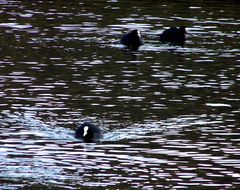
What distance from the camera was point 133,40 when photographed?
44000 millimetres

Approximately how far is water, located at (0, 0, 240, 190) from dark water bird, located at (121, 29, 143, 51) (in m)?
0.39

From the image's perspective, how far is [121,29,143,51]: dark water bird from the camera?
145 ft

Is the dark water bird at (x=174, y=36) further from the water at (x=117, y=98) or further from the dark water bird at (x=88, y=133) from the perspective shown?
the dark water bird at (x=88, y=133)

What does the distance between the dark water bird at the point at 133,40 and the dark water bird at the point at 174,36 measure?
1112 millimetres

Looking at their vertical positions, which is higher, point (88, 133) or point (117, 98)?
point (88, 133)

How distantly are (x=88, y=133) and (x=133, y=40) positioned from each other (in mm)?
15537

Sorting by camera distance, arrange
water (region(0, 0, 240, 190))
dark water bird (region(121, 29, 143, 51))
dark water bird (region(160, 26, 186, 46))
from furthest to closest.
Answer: dark water bird (region(160, 26, 186, 46))
dark water bird (region(121, 29, 143, 51))
water (region(0, 0, 240, 190))

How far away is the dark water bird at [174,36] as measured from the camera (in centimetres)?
4534

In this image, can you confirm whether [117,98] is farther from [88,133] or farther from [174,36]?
[174,36]

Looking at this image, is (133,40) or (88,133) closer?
(88,133)

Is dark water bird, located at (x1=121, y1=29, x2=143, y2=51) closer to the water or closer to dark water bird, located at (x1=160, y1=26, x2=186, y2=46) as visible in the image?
the water

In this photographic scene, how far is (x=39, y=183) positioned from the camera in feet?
79.9

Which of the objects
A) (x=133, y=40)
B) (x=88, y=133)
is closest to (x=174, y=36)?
(x=133, y=40)

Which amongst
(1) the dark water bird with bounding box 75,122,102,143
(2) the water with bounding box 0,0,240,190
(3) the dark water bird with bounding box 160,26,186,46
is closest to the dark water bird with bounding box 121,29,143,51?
(2) the water with bounding box 0,0,240,190
